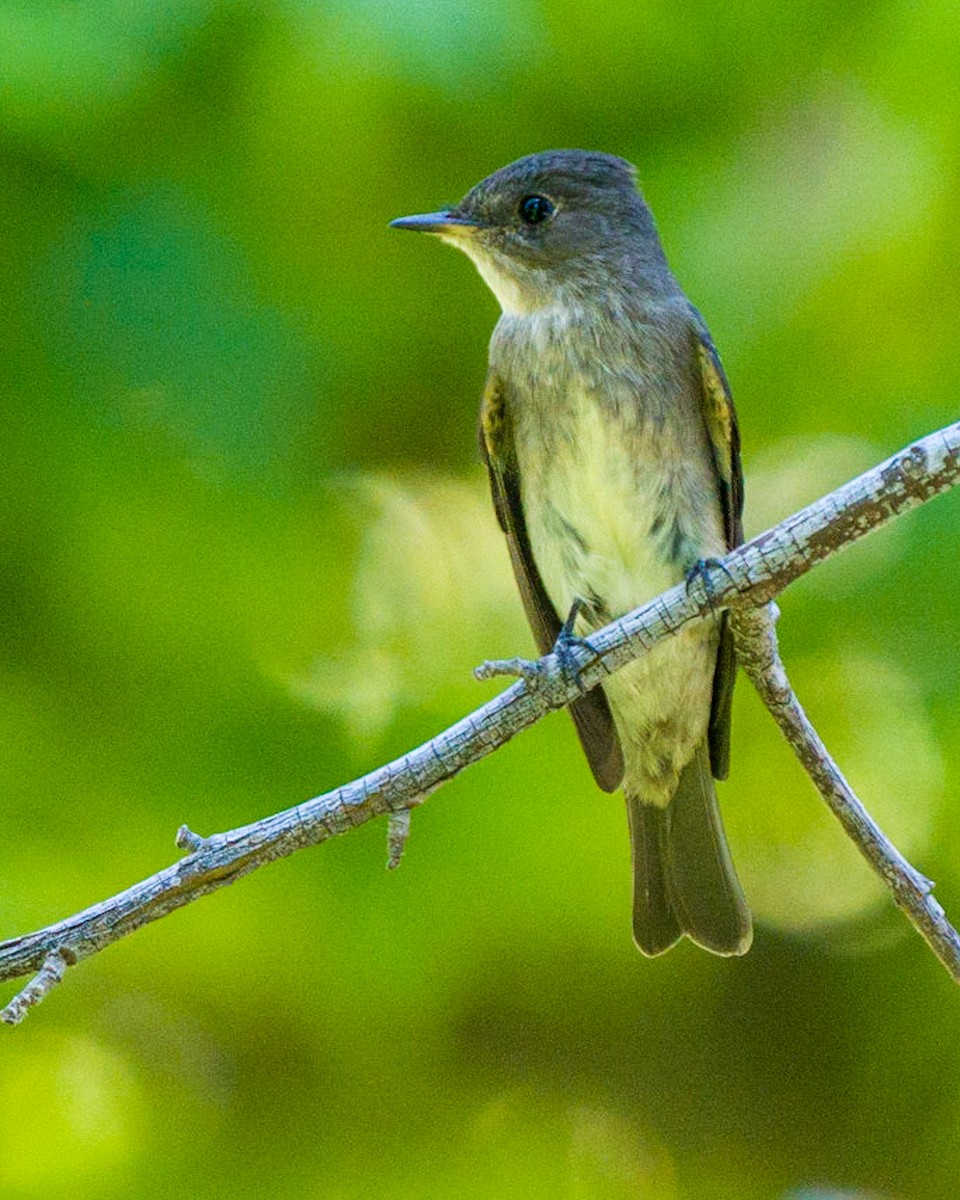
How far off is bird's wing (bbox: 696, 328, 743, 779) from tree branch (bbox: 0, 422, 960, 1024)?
64 cm

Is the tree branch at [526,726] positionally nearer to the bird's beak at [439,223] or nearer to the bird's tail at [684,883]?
the bird's tail at [684,883]

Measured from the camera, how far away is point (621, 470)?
2.93 m

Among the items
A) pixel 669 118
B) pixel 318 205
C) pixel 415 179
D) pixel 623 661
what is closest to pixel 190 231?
pixel 318 205

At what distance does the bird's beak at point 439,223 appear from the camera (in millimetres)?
2861

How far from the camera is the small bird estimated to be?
2.91 metres

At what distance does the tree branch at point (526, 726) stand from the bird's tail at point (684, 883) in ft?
1.88

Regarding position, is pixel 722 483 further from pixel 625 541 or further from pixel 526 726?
pixel 526 726

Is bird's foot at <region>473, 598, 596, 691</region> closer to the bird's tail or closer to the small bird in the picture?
the small bird

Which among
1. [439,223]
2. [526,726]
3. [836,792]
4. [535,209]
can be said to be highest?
[535,209]

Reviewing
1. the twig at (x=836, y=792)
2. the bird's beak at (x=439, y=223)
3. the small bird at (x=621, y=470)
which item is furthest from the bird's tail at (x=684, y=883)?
the bird's beak at (x=439, y=223)

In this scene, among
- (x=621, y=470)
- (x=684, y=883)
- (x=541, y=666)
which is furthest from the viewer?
(x=621, y=470)

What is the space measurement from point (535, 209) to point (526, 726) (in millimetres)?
1322

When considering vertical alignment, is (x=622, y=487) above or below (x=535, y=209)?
below

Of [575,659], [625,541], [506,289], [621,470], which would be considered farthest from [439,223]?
[575,659]
